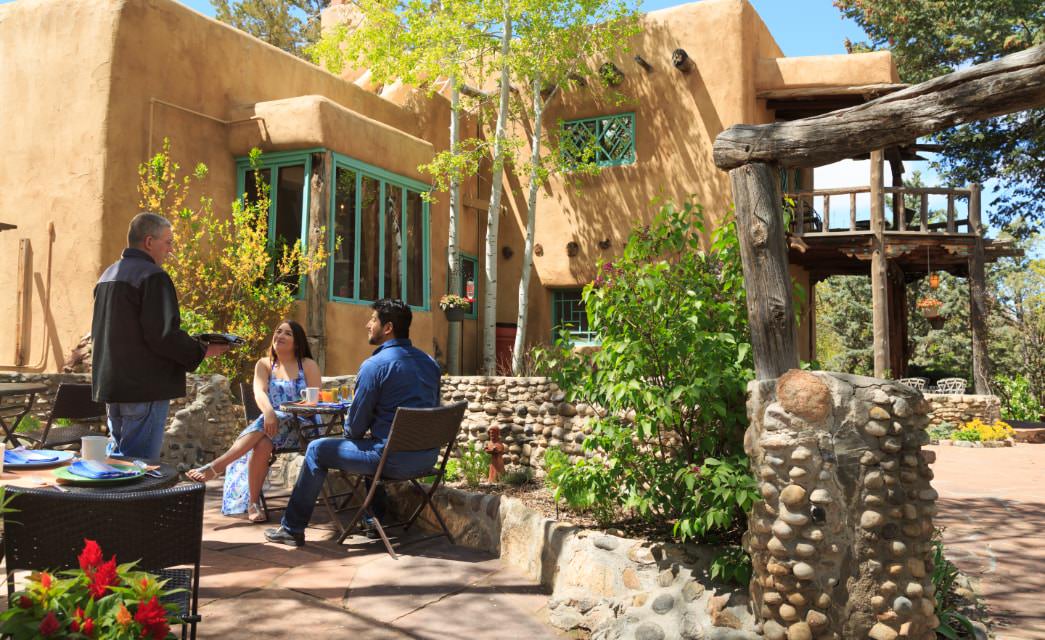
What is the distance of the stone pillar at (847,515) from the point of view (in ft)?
10.7

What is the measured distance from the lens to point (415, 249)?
36.9 ft

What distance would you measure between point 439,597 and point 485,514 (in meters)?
0.98

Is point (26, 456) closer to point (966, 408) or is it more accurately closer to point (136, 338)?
point (136, 338)

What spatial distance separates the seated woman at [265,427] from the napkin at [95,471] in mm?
1837

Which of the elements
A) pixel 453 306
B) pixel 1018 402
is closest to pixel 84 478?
pixel 453 306

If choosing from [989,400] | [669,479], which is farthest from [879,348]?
[669,479]

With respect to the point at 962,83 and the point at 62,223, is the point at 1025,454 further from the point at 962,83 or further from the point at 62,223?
the point at 62,223

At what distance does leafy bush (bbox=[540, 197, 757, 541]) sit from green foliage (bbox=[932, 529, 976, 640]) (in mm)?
943

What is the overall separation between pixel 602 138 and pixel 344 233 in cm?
579

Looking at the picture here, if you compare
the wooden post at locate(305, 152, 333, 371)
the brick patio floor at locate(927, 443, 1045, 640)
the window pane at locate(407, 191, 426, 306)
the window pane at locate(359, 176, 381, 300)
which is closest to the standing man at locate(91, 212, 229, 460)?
the brick patio floor at locate(927, 443, 1045, 640)

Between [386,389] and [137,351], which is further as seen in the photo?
[386,389]

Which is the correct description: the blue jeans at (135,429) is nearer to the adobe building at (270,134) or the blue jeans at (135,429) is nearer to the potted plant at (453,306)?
the adobe building at (270,134)

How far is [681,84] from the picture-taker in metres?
12.9

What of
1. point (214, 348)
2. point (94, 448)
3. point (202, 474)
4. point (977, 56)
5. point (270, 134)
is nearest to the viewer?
point (94, 448)
